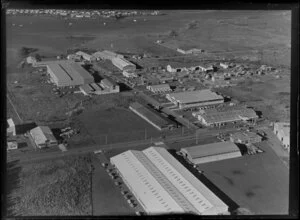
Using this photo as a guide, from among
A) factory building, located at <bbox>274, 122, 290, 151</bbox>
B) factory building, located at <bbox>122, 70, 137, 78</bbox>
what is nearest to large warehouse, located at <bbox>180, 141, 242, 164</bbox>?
factory building, located at <bbox>274, 122, 290, 151</bbox>

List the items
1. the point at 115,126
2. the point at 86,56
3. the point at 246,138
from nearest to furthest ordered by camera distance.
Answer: the point at 246,138 → the point at 115,126 → the point at 86,56

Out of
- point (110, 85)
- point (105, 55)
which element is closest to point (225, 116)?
point (110, 85)

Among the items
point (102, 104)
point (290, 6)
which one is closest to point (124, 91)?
point (102, 104)

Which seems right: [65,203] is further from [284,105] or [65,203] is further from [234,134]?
[284,105]

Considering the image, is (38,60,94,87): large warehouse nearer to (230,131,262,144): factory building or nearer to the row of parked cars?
the row of parked cars

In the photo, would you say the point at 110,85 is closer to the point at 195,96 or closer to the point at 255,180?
the point at 195,96

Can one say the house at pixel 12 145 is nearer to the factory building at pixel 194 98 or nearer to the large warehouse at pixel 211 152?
the large warehouse at pixel 211 152

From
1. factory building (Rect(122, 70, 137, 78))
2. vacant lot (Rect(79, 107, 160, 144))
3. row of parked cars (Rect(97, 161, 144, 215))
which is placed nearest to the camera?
row of parked cars (Rect(97, 161, 144, 215))
